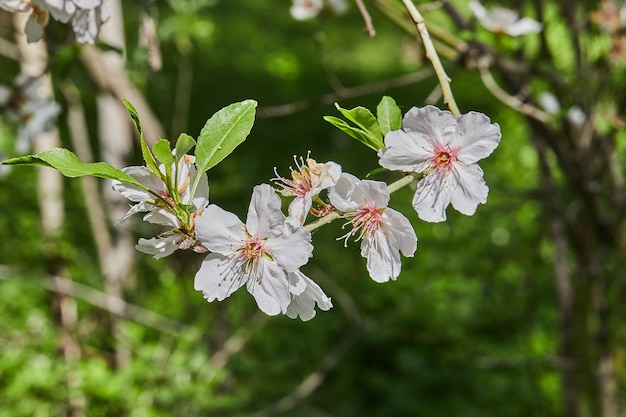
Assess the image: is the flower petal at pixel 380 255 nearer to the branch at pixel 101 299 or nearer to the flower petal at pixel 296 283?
the flower petal at pixel 296 283

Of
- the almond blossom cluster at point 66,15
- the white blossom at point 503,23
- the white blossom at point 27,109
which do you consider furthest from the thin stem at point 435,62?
the white blossom at point 27,109

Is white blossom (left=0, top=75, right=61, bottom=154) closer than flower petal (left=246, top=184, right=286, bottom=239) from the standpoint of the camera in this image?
No

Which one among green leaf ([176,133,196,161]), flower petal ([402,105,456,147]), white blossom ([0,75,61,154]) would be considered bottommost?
green leaf ([176,133,196,161])

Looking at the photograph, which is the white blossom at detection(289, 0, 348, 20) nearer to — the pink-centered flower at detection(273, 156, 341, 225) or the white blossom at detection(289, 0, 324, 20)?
the white blossom at detection(289, 0, 324, 20)

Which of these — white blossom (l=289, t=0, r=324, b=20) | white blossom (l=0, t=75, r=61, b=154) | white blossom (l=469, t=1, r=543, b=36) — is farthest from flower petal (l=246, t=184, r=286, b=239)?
white blossom (l=289, t=0, r=324, b=20)

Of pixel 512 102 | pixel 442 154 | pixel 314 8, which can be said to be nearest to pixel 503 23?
pixel 512 102
